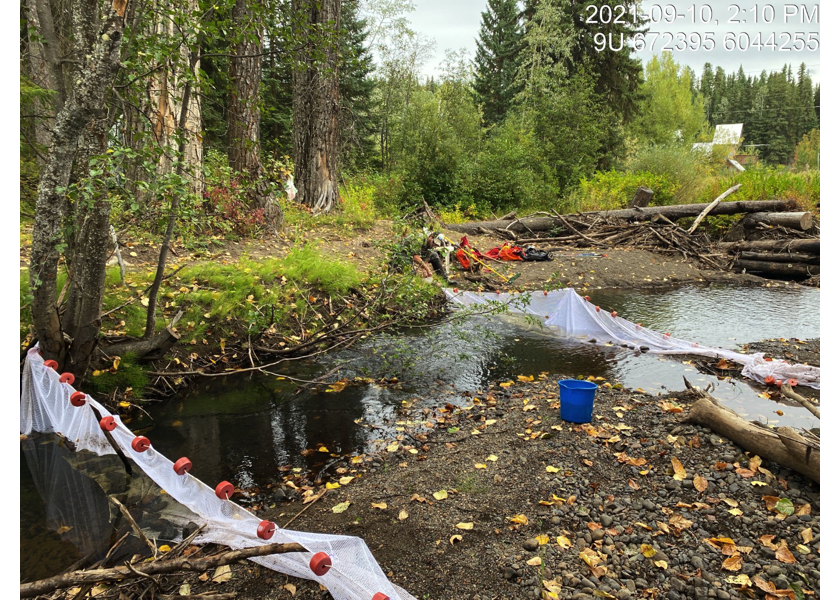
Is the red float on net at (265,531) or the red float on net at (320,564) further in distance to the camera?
the red float on net at (265,531)

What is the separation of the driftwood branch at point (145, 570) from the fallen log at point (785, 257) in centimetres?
1457

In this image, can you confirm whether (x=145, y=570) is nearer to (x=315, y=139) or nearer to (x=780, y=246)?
(x=315, y=139)

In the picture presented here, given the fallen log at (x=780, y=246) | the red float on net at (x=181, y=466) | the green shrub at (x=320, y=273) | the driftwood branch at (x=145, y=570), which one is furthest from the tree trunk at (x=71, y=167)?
the fallen log at (x=780, y=246)

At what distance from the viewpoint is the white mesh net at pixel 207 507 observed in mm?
2389

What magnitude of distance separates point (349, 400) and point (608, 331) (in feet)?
13.0

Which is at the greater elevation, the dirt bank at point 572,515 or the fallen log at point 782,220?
the fallen log at point 782,220

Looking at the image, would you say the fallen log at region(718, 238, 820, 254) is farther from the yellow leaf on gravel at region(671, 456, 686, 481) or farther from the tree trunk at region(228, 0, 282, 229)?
the tree trunk at region(228, 0, 282, 229)

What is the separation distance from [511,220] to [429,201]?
338cm

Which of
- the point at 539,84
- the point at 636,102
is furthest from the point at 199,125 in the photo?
the point at 636,102

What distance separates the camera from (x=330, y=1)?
11039 millimetres

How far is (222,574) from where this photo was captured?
274cm

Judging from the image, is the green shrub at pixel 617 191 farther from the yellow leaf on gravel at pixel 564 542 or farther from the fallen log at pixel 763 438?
the yellow leaf on gravel at pixel 564 542

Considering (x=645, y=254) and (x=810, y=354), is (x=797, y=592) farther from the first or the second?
(x=645, y=254)

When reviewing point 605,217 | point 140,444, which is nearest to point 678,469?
point 140,444
